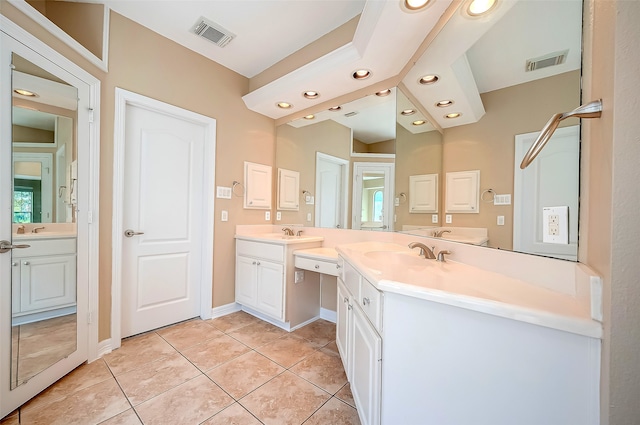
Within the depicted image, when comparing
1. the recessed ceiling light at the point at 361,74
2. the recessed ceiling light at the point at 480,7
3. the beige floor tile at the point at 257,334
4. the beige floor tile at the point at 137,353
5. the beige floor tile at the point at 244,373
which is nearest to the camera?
the recessed ceiling light at the point at 480,7

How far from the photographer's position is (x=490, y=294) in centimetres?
77

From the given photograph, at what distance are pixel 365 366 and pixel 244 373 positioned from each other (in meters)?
1.00

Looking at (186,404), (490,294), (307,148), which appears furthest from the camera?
(307,148)

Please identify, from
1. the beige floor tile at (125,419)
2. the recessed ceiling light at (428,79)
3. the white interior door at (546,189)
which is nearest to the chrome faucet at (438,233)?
→ the white interior door at (546,189)

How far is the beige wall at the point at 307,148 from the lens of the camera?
99.8 inches

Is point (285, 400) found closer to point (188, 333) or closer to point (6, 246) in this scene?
point (188, 333)

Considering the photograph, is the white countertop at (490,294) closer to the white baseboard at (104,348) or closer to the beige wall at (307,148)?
the beige wall at (307,148)

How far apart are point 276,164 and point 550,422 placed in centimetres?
292

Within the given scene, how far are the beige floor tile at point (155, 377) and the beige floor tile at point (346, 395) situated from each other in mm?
974

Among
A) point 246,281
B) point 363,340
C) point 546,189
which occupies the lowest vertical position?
point 246,281

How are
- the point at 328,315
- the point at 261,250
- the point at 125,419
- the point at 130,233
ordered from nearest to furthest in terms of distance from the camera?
the point at 125,419, the point at 130,233, the point at 261,250, the point at 328,315

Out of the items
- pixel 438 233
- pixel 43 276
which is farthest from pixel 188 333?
pixel 438 233

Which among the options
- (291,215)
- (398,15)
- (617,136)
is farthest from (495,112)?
(291,215)

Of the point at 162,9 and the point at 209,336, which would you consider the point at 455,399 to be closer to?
the point at 209,336
